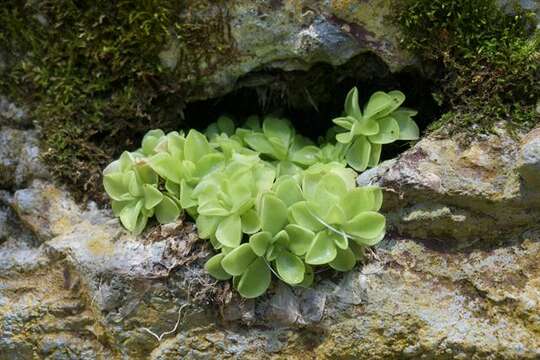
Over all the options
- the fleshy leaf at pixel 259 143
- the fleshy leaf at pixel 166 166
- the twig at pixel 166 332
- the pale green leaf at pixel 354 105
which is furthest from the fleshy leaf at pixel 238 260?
the pale green leaf at pixel 354 105

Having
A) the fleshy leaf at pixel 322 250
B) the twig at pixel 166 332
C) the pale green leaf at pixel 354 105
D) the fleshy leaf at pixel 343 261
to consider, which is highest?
the pale green leaf at pixel 354 105

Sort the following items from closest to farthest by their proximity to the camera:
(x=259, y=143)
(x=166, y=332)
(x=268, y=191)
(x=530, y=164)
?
(x=530, y=164) → (x=268, y=191) → (x=166, y=332) → (x=259, y=143)

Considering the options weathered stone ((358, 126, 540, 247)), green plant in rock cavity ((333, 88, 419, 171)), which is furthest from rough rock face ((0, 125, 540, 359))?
green plant in rock cavity ((333, 88, 419, 171))

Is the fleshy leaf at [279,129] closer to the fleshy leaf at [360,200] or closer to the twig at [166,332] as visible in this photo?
the fleshy leaf at [360,200]

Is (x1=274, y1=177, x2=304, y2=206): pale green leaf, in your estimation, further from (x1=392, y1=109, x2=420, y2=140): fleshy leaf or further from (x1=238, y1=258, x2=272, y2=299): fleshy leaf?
(x1=392, y1=109, x2=420, y2=140): fleshy leaf

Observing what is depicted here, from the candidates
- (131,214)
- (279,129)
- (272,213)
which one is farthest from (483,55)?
(131,214)

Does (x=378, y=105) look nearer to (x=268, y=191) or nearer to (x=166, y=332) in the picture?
(x=268, y=191)
